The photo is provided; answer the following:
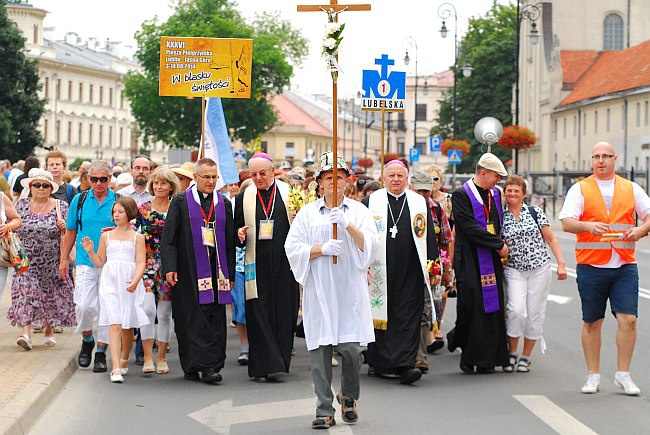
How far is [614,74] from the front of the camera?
74.3m

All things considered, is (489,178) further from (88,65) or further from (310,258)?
(88,65)

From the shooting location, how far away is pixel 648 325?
1545cm

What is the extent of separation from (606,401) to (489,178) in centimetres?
255

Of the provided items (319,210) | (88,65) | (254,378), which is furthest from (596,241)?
(88,65)

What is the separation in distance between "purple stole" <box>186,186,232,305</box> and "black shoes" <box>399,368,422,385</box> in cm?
162

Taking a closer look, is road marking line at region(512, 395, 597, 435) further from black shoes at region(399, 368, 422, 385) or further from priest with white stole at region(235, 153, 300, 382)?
priest with white stole at region(235, 153, 300, 382)

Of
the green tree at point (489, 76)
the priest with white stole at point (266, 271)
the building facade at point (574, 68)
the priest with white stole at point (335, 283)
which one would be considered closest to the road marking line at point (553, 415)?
the priest with white stole at point (335, 283)

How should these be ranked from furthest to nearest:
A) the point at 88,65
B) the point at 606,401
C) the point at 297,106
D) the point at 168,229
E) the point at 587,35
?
the point at 297,106 → the point at 88,65 → the point at 587,35 → the point at 168,229 → the point at 606,401

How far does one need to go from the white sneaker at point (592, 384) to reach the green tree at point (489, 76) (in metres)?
77.6

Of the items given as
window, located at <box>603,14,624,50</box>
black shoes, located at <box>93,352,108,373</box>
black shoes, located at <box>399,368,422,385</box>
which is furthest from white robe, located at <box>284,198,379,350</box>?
window, located at <box>603,14,624,50</box>

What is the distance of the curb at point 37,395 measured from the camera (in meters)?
8.58

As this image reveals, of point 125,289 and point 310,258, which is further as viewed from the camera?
point 125,289

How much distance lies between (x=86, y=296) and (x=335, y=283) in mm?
3527

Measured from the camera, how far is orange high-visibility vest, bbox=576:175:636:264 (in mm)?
10328
